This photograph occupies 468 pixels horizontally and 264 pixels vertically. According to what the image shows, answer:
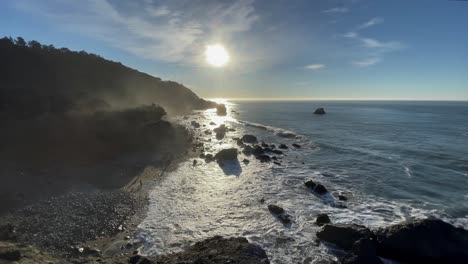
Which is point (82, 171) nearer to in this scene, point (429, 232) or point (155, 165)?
point (155, 165)

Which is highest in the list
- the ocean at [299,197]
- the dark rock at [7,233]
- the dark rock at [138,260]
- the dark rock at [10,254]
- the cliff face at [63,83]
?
the cliff face at [63,83]

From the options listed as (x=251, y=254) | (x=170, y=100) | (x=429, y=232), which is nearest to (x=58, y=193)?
(x=251, y=254)

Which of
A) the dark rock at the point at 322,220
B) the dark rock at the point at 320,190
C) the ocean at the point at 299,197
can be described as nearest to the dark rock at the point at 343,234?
the ocean at the point at 299,197

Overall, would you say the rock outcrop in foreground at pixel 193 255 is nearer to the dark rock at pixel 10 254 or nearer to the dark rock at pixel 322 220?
the dark rock at pixel 10 254

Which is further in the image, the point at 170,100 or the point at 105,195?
the point at 170,100

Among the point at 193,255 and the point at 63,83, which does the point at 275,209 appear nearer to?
the point at 193,255

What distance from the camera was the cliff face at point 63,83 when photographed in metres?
46.1

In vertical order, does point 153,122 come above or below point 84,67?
below

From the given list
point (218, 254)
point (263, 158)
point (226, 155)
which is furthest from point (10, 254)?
point (263, 158)

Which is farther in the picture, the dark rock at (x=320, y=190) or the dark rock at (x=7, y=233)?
the dark rock at (x=320, y=190)

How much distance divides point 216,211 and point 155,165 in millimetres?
14981

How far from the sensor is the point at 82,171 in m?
30.2

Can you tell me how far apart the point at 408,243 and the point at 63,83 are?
8709cm

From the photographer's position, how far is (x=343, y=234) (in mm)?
17281
